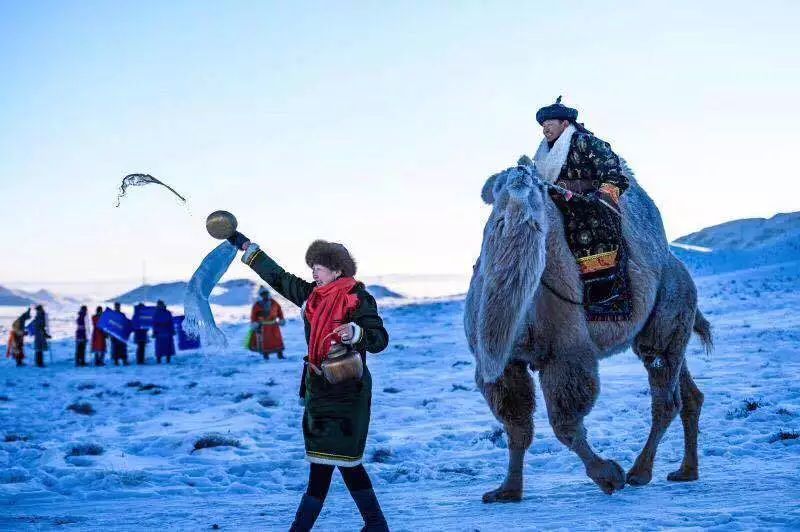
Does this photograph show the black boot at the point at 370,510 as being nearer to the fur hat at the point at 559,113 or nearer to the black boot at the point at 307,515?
the black boot at the point at 307,515

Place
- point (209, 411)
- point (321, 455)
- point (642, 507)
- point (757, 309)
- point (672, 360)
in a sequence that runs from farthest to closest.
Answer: point (757, 309)
point (209, 411)
point (672, 360)
point (642, 507)
point (321, 455)

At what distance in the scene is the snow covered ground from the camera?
15.1 feet

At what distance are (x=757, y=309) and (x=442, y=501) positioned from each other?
17.6 metres

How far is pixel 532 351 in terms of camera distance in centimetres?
475

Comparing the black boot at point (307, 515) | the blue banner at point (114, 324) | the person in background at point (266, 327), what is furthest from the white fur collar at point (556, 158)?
the blue banner at point (114, 324)

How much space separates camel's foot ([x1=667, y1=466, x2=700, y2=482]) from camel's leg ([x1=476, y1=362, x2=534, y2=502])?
1.15 metres

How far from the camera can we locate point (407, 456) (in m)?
6.85

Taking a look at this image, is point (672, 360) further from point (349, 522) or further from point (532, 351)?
point (349, 522)

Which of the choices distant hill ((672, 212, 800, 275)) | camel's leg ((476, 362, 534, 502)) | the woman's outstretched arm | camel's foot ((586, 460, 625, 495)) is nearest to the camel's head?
camel's leg ((476, 362, 534, 502))

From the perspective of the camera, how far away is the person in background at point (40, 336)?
2017cm

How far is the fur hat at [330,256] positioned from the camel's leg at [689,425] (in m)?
2.79

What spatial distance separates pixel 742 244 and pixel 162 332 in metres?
44.0

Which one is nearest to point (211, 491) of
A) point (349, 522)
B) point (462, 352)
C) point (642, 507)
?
point (349, 522)

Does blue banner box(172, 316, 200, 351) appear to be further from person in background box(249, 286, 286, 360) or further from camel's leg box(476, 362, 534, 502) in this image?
camel's leg box(476, 362, 534, 502)
